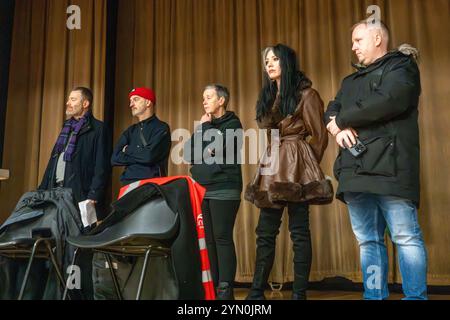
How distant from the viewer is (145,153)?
8.29 feet

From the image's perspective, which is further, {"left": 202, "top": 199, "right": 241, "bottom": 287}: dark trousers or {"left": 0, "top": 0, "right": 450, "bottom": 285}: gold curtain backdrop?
{"left": 0, "top": 0, "right": 450, "bottom": 285}: gold curtain backdrop

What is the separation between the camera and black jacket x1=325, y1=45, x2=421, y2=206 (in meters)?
1.76

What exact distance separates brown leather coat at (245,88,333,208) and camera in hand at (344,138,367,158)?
0.30m

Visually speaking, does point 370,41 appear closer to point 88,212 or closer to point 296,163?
point 296,163

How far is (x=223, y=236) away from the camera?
2307 mm

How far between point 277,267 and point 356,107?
2.10m

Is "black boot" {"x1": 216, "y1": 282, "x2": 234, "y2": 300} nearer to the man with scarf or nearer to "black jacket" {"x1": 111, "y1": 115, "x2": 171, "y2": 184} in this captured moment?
"black jacket" {"x1": 111, "y1": 115, "x2": 171, "y2": 184}

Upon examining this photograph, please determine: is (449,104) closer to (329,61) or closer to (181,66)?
(329,61)

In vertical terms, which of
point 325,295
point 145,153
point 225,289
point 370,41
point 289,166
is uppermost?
point 370,41

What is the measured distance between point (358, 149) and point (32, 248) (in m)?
1.45

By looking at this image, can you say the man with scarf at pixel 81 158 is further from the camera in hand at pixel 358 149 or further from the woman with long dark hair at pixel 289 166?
the camera in hand at pixel 358 149

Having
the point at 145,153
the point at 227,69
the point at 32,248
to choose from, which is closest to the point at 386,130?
the point at 145,153

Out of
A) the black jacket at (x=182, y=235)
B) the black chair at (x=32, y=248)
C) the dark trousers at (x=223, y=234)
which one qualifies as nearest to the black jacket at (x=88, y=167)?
the black chair at (x=32, y=248)

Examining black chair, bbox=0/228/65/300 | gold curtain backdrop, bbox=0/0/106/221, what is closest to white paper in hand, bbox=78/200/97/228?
black chair, bbox=0/228/65/300
